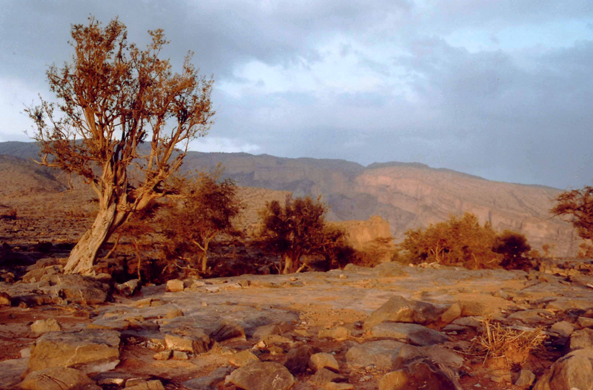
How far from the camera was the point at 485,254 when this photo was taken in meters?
32.3

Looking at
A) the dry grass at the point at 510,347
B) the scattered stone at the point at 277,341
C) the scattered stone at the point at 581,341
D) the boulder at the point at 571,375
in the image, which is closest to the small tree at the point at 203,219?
the scattered stone at the point at 277,341

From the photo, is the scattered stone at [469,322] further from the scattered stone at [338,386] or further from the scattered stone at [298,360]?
the scattered stone at [338,386]

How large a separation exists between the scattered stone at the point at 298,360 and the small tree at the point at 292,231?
22217mm

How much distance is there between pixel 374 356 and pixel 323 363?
74 cm

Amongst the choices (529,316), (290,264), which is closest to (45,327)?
(529,316)

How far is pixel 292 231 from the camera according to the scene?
28156 mm

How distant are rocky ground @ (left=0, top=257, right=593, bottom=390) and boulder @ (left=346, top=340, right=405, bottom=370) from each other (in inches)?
0.7

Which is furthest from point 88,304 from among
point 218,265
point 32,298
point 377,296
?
point 218,265

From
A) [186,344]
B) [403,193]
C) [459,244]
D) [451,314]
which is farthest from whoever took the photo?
[403,193]

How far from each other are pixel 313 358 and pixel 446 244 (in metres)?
30.2

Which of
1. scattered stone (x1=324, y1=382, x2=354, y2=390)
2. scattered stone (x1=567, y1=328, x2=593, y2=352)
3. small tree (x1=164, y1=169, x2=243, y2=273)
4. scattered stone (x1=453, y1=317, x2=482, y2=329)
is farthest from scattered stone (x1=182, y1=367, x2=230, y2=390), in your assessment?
small tree (x1=164, y1=169, x2=243, y2=273)

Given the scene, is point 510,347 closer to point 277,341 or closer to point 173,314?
point 277,341

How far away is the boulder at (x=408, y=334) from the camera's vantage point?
6.26 metres

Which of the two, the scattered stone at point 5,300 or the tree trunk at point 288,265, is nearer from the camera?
the scattered stone at point 5,300
